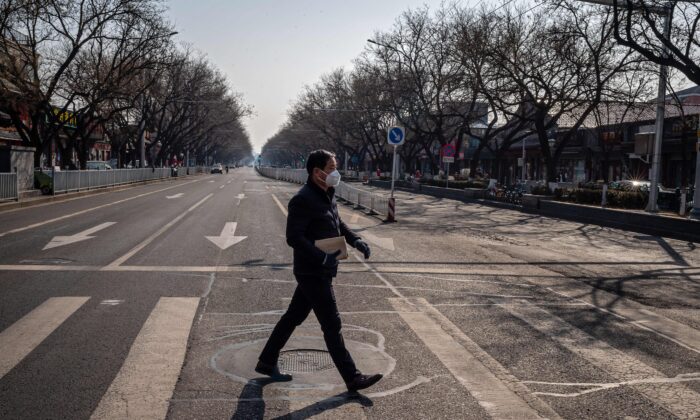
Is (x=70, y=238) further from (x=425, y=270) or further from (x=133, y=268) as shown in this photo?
(x=425, y=270)

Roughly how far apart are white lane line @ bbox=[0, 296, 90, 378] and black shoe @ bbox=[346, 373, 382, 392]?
254 centimetres

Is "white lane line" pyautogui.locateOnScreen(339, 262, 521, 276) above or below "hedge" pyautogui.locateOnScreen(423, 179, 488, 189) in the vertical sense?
below

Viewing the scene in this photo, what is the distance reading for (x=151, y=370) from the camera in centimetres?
499

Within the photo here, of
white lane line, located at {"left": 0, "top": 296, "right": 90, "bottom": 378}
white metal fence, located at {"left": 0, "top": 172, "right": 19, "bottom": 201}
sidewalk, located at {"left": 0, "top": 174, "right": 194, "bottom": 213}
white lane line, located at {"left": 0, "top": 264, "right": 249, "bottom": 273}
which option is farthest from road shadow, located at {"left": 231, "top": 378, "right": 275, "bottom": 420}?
white metal fence, located at {"left": 0, "top": 172, "right": 19, "bottom": 201}

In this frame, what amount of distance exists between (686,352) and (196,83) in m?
57.4

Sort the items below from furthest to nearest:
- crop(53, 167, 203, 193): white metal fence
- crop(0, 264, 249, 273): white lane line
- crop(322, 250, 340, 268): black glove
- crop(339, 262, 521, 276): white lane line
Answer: crop(53, 167, 203, 193): white metal fence
crop(339, 262, 521, 276): white lane line
crop(0, 264, 249, 273): white lane line
crop(322, 250, 340, 268): black glove

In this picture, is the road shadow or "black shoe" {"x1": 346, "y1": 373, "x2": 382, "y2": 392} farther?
"black shoe" {"x1": 346, "y1": 373, "x2": 382, "y2": 392}

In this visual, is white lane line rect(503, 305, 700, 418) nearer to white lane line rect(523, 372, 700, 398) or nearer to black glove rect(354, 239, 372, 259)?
white lane line rect(523, 372, 700, 398)

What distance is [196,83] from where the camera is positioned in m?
59.4

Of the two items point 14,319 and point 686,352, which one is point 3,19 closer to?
point 14,319

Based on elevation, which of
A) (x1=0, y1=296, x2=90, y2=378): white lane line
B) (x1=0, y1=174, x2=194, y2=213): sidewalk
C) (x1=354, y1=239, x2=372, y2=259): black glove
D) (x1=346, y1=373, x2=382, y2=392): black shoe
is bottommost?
(x1=0, y1=174, x2=194, y2=213): sidewalk

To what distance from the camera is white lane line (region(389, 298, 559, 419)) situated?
14.3ft

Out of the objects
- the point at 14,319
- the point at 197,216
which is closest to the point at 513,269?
the point at 14,319

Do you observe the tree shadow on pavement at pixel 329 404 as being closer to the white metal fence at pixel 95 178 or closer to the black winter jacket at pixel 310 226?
the black winter jacket at pixel 310 226
